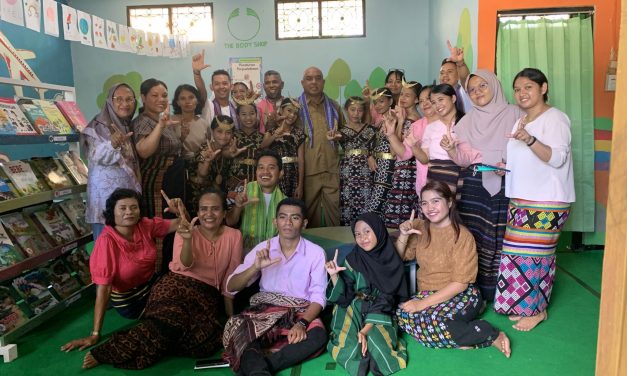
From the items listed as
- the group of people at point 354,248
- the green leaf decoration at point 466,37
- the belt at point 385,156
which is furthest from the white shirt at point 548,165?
the green leaf decoration at point 466,37

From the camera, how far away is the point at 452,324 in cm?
253

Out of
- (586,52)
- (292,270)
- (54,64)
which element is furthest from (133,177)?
(54,64)

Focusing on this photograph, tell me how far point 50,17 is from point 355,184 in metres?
2.53

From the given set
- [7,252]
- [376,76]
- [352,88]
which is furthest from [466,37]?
[7,252]

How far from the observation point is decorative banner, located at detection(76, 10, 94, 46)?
3605mm

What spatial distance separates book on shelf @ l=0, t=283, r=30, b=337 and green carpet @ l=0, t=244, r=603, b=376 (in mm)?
124

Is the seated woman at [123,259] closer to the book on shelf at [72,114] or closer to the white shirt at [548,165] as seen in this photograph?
the book on shelf at [72,114]

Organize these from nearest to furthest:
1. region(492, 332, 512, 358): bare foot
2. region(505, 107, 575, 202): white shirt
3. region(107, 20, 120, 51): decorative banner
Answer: region(492, 332, 512, 358): bare foot → region(505, 107, 575, 202): white shirt → region(107, 20, 120, 51): decorative banner

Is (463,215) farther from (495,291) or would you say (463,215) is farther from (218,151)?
(218,151)

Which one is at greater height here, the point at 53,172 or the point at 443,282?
the point at 53,172

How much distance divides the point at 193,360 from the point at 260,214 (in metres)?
1.03

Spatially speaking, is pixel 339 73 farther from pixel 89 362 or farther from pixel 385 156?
pixel 89 362

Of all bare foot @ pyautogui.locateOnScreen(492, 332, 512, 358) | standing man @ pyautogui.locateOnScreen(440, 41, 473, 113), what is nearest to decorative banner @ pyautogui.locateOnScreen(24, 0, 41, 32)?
standing man @ pyautogui.locateOnScreen(440, 41, 473, 113)

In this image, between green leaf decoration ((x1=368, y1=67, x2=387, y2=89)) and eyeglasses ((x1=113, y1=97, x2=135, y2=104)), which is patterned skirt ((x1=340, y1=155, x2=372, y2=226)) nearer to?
eyeglasses ((x1=113, y1=97, x2=135, y2=104))
